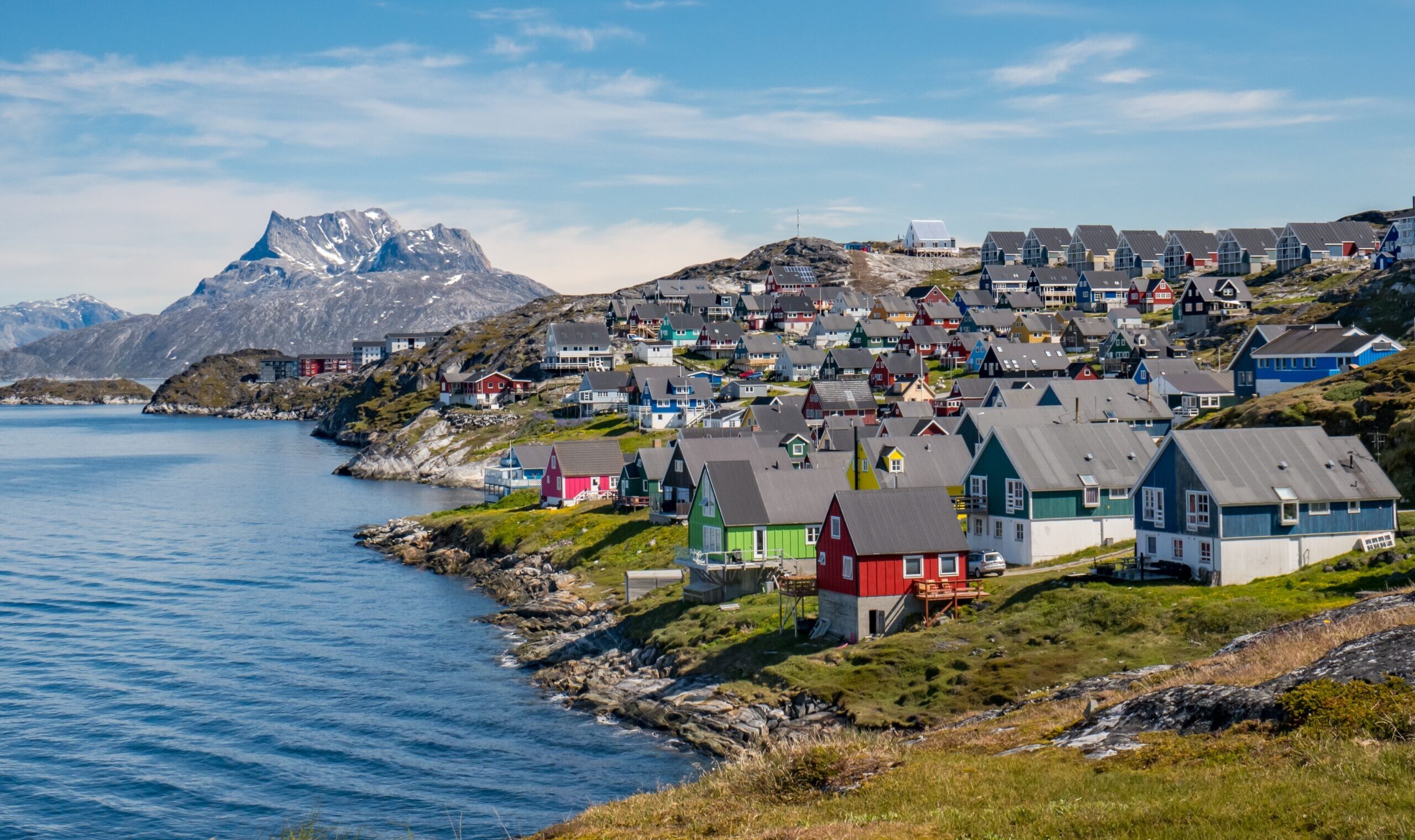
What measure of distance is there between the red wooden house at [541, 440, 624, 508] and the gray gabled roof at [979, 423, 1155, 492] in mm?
48397

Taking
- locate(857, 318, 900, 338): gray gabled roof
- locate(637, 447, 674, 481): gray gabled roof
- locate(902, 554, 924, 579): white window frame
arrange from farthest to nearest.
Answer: locate(857, 318, 900, 338): gray gabled roof, locate(637, 447, 674, 481): gray gabled roof, locate(902, 554, 924, 579): white window frame

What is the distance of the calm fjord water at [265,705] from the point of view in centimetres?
4091

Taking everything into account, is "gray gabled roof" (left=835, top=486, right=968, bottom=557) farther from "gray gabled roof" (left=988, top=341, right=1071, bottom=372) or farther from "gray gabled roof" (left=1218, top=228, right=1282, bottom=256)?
"gray gabled roof" (left=1218, top=228, right=1282, bottom=256)

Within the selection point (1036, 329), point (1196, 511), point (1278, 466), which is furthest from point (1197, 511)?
point (1036, 329)

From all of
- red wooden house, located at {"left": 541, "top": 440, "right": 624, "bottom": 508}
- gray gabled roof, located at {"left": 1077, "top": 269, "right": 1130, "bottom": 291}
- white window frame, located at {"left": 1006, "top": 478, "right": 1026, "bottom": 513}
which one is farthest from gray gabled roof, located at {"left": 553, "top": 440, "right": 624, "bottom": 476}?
gray gabled roof, located at {"left": 1077, "top": 269, "right": 1130, "bottom": 291}

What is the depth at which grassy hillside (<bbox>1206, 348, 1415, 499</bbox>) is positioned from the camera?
61844mm

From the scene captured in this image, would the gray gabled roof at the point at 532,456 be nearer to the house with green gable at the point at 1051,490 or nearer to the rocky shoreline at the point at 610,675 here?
the rocky shoreline at the point at 610,675

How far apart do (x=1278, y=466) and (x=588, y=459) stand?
64289 millimetres

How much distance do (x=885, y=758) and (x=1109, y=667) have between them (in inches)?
691

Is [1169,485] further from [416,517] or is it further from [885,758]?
[416,517]

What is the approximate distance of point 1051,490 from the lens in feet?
187

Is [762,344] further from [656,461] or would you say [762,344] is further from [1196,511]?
[1196,511]

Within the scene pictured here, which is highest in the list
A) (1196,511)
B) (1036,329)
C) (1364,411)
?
(1036,329)

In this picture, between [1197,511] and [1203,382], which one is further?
[1203,382]
